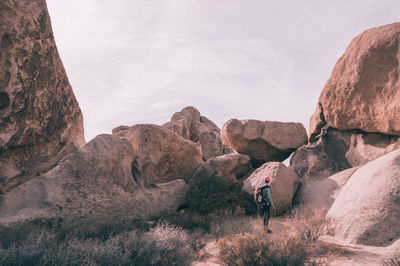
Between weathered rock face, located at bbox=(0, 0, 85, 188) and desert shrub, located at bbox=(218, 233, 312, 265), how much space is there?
5.91 metres

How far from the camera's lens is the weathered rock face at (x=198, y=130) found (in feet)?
85.6

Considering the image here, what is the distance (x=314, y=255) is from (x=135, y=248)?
3865 millimetres

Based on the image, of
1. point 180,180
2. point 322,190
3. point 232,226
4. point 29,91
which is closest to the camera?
point 29,91

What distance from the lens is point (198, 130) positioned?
3172 centimetres

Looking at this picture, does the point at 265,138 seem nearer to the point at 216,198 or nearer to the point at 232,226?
the point at 216,198

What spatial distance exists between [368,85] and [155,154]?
826 cm

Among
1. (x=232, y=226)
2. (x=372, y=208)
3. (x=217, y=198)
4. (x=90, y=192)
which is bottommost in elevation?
(x=232, y=226)

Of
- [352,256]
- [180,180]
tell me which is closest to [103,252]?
[352,256]

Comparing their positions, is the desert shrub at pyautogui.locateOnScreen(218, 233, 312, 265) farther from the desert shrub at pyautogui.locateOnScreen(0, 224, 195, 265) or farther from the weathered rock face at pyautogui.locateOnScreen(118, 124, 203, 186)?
the weathered rock face at pyautogui.locateOnScreen(118, 124, 203, 186)

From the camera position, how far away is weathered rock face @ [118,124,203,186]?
11141 millimetres

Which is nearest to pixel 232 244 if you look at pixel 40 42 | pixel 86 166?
pixel 86 166

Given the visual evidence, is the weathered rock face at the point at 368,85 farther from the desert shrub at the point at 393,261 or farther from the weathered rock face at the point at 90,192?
the weathered rock face at the point at 90,192

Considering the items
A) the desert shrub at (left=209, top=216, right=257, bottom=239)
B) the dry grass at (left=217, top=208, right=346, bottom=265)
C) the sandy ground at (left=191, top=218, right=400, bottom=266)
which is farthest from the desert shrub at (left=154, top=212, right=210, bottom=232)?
the dry grass at (left=217, top=208, right=346, bottom=265)

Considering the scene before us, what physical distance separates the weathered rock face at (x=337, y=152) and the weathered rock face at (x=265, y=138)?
1489 mm
